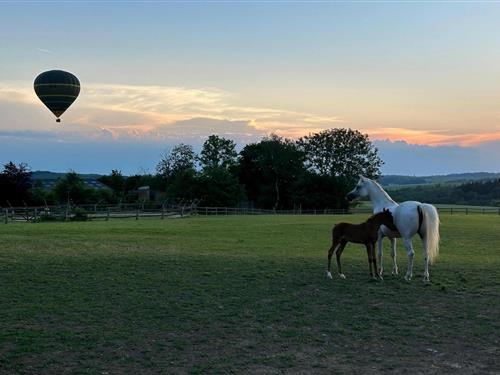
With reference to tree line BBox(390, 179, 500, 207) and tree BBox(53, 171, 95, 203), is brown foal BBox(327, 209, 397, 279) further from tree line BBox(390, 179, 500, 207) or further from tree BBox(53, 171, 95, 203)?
tree line BBox(390, 179, 500, 207)

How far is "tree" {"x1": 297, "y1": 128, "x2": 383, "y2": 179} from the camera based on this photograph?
274 feet

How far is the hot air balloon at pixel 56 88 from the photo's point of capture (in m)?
31.1

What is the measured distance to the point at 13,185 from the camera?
52.1 meters

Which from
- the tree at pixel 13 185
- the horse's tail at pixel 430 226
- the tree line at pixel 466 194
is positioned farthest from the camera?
the tree line at pixel 466 194

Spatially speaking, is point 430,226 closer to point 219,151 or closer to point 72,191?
point 72,191

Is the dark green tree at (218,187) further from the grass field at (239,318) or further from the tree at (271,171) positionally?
the grass field at (239,318)

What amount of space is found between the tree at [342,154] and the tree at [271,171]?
2.70 m

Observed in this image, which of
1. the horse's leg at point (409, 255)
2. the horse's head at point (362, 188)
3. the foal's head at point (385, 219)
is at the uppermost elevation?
the horse's head at point (362, 188)

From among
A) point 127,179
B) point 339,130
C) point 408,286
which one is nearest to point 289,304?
point 408,286

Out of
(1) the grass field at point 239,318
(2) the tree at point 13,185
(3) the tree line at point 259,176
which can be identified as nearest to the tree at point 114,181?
(3) the tree line at point 259,176

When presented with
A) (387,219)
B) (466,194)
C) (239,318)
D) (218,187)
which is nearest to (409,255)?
(387,219)

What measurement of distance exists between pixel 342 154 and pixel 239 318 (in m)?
78.4

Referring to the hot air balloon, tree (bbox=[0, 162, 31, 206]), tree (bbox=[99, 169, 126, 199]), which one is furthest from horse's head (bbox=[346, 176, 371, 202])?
tree (bbox=[99, 169, 126, 199])

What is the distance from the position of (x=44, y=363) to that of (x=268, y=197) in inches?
3030
